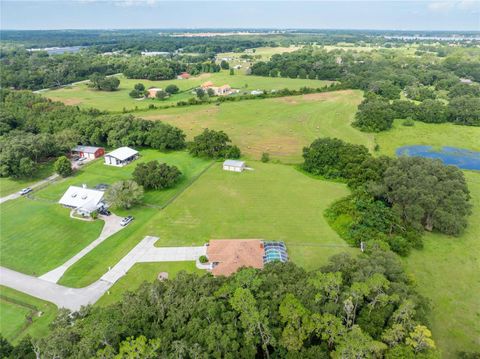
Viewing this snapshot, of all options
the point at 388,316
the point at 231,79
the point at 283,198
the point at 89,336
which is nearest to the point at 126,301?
the point at 89,336

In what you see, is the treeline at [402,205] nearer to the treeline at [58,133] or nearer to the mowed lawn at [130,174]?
the mowed lawn at [130,174]

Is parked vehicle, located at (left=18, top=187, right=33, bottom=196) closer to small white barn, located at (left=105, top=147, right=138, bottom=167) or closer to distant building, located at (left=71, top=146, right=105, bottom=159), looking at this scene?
small white barn, located at (left=105, top=147, right=138, bottom=167)

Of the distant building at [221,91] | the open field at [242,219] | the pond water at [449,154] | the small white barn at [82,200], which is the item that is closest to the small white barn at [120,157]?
the small white barn at [82,200]

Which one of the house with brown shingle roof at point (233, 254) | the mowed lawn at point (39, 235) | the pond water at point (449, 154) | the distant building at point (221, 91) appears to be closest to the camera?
the house with brown shingle roof at point (233, 254)

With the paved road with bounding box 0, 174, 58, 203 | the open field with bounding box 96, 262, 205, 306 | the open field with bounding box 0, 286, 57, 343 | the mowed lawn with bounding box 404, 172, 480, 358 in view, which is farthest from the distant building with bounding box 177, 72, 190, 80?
the mowed lawn with bounding box 404, 172, 480, 358

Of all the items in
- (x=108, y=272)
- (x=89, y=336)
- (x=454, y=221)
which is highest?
(x=89, y=336)

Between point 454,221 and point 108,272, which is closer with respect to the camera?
point 108,272

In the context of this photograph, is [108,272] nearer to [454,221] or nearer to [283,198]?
[283,198]
